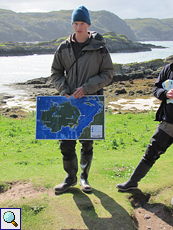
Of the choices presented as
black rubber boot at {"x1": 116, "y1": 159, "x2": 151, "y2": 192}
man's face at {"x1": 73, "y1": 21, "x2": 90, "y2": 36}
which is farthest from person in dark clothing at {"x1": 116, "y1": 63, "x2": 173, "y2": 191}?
man's face at {"x1": 73, "y1": 21, "x2": 90, "y2": 36}

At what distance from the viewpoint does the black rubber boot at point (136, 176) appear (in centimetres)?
459

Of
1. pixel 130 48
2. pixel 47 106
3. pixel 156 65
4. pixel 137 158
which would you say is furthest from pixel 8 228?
pixel 130 48

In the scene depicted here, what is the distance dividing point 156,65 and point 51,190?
4306 cm

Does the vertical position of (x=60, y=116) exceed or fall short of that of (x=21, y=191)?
it exceeds it

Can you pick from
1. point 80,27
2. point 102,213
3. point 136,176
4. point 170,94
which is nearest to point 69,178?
point 102,213

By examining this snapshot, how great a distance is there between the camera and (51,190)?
15.6ft

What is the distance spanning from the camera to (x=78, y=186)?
4934 mm

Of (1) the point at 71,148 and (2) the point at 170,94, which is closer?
(2) the point at 170,94

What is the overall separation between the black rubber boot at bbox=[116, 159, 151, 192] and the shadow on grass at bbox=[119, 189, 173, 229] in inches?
4.9

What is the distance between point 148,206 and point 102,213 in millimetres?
976

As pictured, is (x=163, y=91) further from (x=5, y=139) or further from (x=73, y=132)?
(x=5, y=139)

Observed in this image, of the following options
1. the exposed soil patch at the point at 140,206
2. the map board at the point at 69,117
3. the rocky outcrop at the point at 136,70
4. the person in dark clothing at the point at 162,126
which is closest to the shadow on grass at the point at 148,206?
the exposed soil patch at the point at 140,206

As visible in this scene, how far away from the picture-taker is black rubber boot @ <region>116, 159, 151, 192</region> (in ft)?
15.0

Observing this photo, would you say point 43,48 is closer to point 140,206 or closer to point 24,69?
point 24,69
